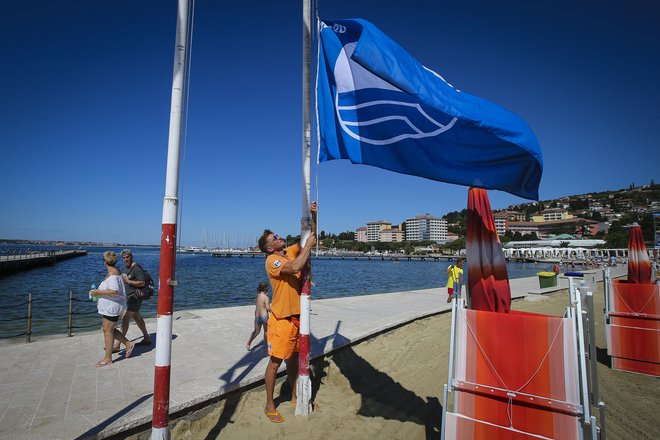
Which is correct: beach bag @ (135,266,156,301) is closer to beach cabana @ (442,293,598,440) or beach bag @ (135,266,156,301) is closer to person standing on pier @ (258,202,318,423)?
person standing on pier @ (258,202,318,423)

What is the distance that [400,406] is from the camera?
470 cm

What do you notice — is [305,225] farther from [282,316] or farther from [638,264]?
[638,264]

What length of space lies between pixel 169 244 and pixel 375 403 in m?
3.62

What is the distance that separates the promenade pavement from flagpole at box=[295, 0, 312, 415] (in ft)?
3.04

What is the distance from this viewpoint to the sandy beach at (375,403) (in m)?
3.89

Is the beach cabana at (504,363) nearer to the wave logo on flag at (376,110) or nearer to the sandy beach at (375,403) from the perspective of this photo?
the wave logo on flag at (376,110)

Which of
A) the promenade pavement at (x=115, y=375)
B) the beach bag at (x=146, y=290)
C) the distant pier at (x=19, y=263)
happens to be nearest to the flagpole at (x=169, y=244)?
the promenade pavement at (x=115, y=375)

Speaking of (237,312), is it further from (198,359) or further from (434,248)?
(434,248)

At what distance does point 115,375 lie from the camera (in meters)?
4.87

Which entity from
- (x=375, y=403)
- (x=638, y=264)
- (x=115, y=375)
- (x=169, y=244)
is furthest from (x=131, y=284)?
(x=638, y=264)

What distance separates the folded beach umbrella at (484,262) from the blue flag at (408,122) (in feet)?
1.07

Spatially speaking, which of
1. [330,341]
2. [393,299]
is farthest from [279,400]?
[393,299]

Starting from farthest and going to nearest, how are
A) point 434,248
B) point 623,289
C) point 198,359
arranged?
point 434,248 < point 623,289 < point 198,359

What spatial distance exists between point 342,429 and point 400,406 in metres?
1.11
